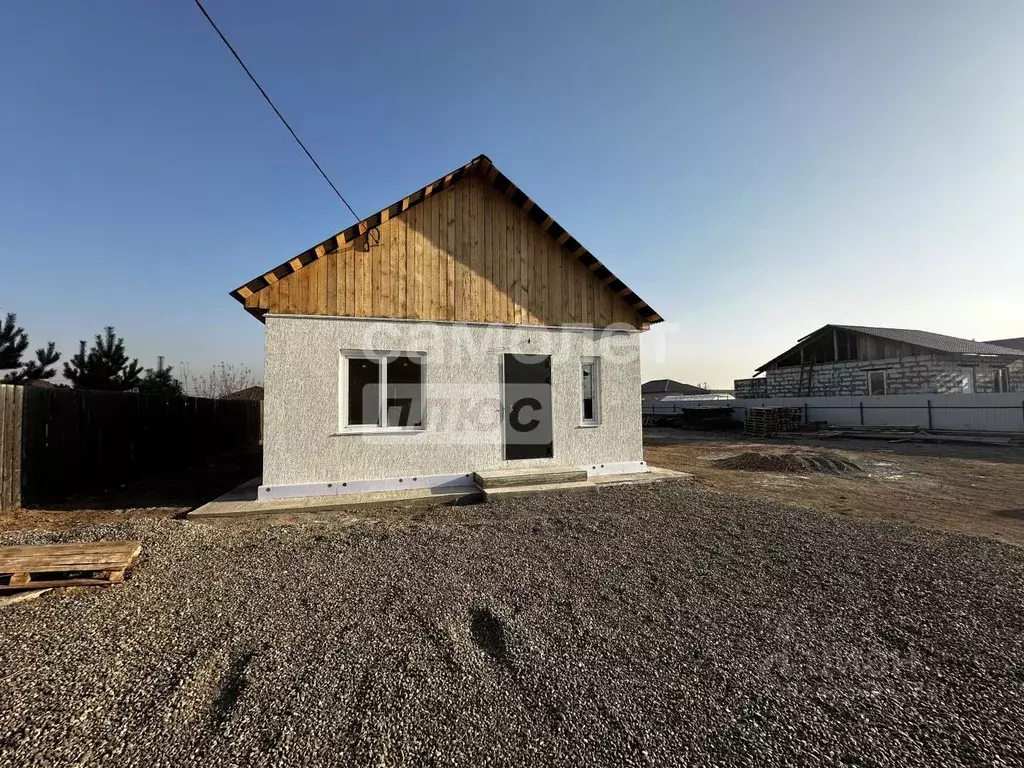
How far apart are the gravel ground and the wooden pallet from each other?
201 mm

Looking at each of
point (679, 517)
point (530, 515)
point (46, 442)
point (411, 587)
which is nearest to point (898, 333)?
point (679, 517)

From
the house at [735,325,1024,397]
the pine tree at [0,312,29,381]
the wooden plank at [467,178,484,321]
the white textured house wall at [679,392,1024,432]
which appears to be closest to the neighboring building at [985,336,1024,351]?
the house at [735,325,1024,397]

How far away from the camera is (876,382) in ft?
69.9

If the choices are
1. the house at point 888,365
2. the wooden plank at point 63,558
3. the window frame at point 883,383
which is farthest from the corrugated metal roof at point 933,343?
the wooden plank at point 63,558

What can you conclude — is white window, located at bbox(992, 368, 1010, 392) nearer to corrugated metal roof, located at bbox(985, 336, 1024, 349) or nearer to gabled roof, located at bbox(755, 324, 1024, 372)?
gabled roof, located at bbox(755, 324, 1024, 372)

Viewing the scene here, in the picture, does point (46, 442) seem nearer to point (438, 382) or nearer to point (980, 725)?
point (438, 382)

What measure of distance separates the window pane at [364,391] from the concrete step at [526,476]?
220cm

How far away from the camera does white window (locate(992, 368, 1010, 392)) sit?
2072 centimetres

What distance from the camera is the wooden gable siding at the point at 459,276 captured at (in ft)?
23.9

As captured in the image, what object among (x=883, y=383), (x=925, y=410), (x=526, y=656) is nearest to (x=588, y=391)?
(x=526, y=656)

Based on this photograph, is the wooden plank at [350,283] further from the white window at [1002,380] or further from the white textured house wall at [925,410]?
the white window at [1002,380]

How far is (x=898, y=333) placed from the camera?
22.6m

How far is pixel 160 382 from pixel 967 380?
116ft

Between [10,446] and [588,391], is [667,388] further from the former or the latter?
[10,446]
